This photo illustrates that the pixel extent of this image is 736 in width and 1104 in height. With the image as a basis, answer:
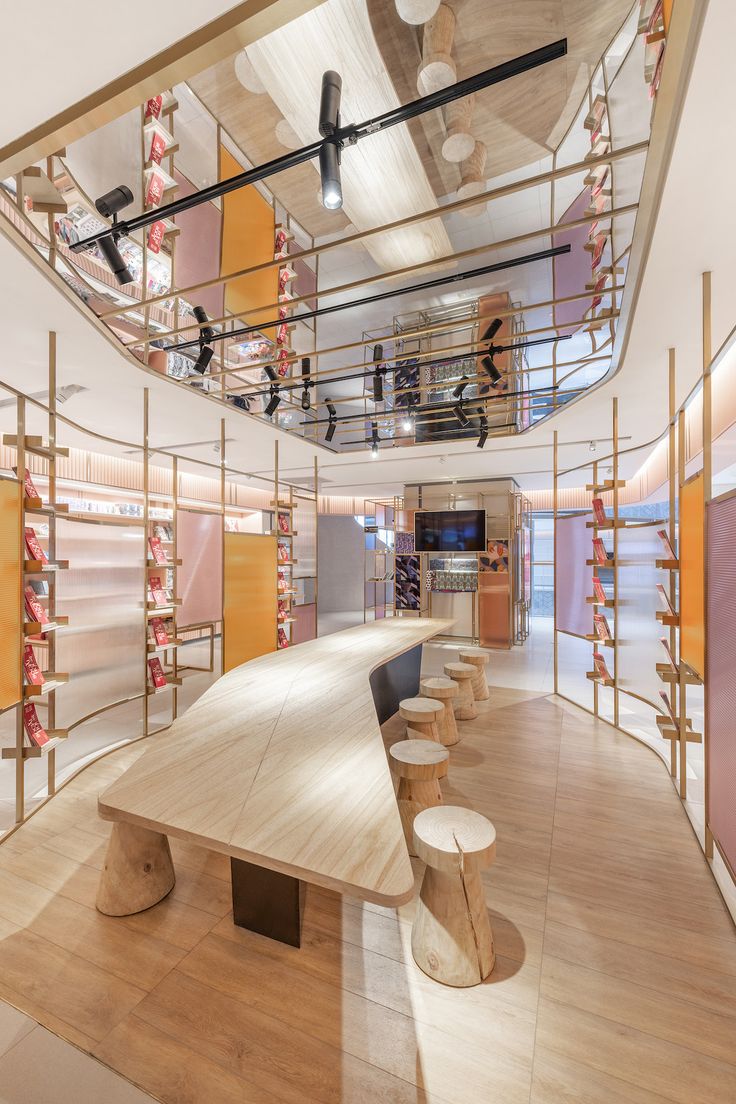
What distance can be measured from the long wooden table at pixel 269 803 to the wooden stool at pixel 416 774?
347 mm

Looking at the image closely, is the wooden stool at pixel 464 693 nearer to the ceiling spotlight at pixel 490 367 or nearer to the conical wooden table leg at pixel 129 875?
the ceiling spotlight at pixel 490 367

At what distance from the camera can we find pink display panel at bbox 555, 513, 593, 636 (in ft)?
14.6

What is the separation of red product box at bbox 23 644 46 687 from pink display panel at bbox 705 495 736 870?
3476mm

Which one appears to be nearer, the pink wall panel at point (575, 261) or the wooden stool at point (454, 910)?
the wooden stool at point (454, 910)

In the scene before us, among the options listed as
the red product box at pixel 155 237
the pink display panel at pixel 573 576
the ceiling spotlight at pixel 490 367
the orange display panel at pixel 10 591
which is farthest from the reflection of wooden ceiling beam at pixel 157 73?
the pink display panel at pixel 573 576

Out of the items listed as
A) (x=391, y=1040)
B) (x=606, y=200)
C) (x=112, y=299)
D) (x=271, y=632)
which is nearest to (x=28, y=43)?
(x=112, y=299)

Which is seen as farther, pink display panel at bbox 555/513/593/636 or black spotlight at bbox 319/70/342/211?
pink display panel at bbox 555/513/593/636

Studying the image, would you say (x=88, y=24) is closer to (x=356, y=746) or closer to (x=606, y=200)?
(x=356, y=746)

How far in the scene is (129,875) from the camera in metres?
1.92

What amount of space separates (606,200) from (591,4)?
1.01 metres

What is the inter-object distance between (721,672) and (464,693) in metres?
2.56

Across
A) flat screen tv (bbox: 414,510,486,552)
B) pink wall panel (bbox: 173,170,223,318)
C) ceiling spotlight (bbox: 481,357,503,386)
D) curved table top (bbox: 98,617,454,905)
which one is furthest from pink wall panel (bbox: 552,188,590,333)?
flat screen tv (bbox: 414,510,486,552)

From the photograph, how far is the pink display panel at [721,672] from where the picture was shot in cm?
187

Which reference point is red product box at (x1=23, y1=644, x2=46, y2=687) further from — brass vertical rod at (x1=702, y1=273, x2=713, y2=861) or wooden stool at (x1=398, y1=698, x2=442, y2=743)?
brass vertical rod at (x1=702, y1=273, x2=713, y2=861)
